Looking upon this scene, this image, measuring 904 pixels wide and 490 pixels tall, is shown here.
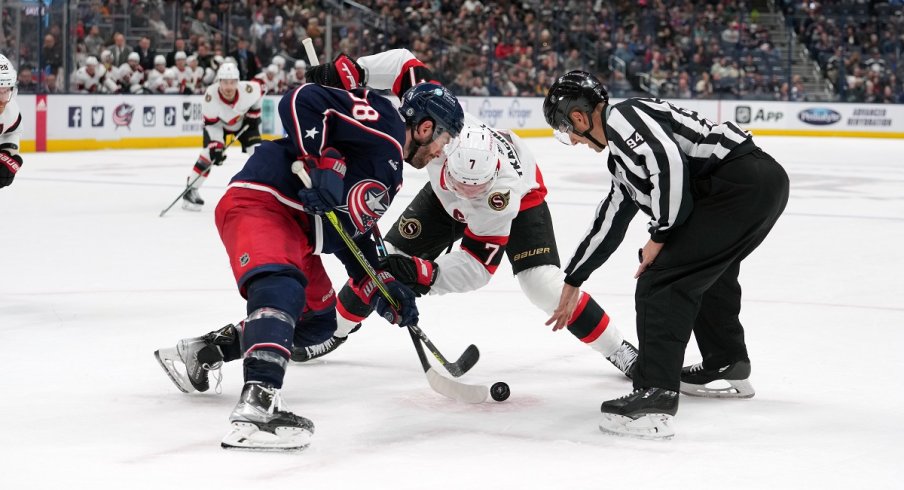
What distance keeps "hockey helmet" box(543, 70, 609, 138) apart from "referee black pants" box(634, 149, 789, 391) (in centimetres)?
37

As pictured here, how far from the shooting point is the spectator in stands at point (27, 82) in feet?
45.8

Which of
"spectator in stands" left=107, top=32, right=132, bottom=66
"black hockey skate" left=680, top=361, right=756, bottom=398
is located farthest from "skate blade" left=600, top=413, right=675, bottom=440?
"spectator in stands" left=107, top=32, right=132, bottom=66

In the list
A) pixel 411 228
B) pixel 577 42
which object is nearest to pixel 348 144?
pixel 411 228

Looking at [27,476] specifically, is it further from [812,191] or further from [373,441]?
[812,191]

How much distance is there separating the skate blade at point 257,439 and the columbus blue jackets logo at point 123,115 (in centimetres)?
1267

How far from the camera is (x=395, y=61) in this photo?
4359 mm

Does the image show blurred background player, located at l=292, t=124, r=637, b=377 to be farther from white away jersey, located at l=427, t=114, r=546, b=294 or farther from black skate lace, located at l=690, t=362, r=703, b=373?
black skate lace, located at l=690, t=362, r=703, b=373

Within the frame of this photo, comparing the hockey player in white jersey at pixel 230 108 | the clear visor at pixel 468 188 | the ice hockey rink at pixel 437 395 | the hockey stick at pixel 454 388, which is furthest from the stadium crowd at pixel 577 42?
the hockey stick at pixel 454 388

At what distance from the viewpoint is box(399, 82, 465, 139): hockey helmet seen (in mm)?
3303

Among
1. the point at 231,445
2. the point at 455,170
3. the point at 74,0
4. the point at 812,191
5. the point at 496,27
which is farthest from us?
the point at 496,27

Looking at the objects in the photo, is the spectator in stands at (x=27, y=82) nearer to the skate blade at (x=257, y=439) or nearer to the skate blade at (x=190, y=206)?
the skate blade at (x=190, y=206)

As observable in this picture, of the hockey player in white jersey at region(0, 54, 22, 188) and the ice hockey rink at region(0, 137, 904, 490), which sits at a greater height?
the hockey player in white jersey at region(0, 54, 22, 188)

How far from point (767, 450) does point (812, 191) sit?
8.40m

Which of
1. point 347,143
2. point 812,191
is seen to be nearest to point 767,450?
point 347,143
